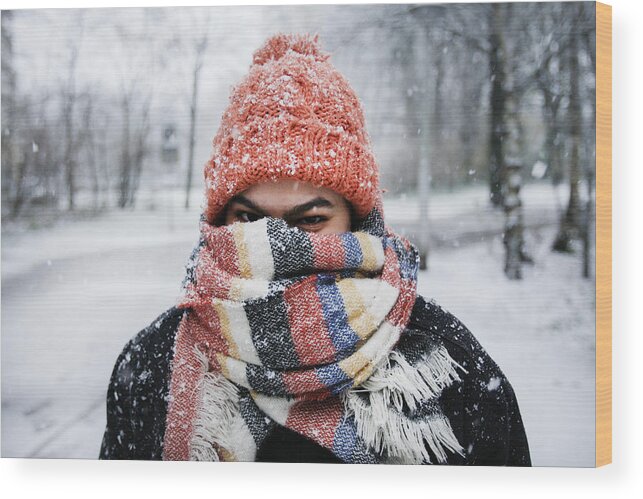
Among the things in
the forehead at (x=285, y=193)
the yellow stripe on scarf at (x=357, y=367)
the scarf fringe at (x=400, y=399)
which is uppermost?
the forehead at (x=285, y=193)

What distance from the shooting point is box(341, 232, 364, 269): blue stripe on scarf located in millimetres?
1428

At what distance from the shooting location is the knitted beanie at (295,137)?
54.5 inches

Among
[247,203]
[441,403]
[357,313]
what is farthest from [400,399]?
[247,203]

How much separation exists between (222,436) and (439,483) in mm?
656

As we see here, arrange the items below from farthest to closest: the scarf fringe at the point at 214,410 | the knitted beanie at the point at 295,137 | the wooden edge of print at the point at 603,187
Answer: the wooden edge of print at the point at 603,187, the scarf fringe at the point at 214,410, the knitted beanie at the point at 295,137

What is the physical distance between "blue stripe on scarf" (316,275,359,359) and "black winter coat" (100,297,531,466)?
0.57ft

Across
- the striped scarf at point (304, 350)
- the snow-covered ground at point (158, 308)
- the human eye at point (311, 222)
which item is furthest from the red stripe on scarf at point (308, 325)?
the snow-covered ground at point (158, 308)

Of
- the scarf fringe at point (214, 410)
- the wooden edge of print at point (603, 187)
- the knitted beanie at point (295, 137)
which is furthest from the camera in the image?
the wooden edge of print at point (603, 187)

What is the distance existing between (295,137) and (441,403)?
0.69 meters

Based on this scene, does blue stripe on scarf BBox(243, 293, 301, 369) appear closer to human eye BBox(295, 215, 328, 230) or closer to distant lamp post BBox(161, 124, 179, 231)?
human eye BBox(295, 215, 328, 230)

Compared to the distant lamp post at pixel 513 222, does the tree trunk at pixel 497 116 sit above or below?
above

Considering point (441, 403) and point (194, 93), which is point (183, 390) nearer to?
point (441, 403)

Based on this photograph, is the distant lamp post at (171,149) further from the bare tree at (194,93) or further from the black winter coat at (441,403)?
the black winter coat at (441,403)

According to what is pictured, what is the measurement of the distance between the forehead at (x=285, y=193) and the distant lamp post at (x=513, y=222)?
1.96 feet
